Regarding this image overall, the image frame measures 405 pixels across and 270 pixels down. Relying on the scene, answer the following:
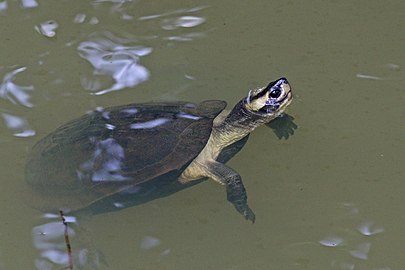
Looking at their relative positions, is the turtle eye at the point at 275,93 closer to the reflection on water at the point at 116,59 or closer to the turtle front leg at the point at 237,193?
the turtle front leg at the point at 237,193

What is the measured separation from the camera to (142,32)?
4391mm

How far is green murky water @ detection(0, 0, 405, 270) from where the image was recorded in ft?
11.0

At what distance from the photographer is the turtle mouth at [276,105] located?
364 cm

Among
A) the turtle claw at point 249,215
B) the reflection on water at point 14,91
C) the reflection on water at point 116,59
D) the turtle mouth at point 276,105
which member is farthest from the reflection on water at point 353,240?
the reflection on water at point 14,91

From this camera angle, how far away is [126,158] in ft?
11.1

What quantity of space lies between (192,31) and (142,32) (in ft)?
1.16

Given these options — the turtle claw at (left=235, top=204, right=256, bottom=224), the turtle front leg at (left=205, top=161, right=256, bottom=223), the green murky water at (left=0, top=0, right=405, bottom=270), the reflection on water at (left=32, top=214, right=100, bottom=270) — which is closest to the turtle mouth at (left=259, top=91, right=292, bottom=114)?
the green murky water at (left=0, top=0, right=405, bottom=270)

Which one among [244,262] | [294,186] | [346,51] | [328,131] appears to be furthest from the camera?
[346,51]

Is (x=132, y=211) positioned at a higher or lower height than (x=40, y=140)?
lower

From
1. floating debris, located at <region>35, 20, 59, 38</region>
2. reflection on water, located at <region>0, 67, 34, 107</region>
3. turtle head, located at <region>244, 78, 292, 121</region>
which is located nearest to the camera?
turtle head, located at <region>244, 78, 292, 121</region>

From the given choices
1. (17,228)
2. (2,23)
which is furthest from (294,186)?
(2,23)

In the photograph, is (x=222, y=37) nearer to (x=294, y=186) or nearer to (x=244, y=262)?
(x=294, y=186)

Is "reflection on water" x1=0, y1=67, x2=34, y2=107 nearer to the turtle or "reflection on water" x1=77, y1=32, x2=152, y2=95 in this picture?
"reflection on water" x1=77, y1=32, x2=152, y2=95

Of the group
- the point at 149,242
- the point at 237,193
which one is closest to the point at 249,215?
the point at 237,193
